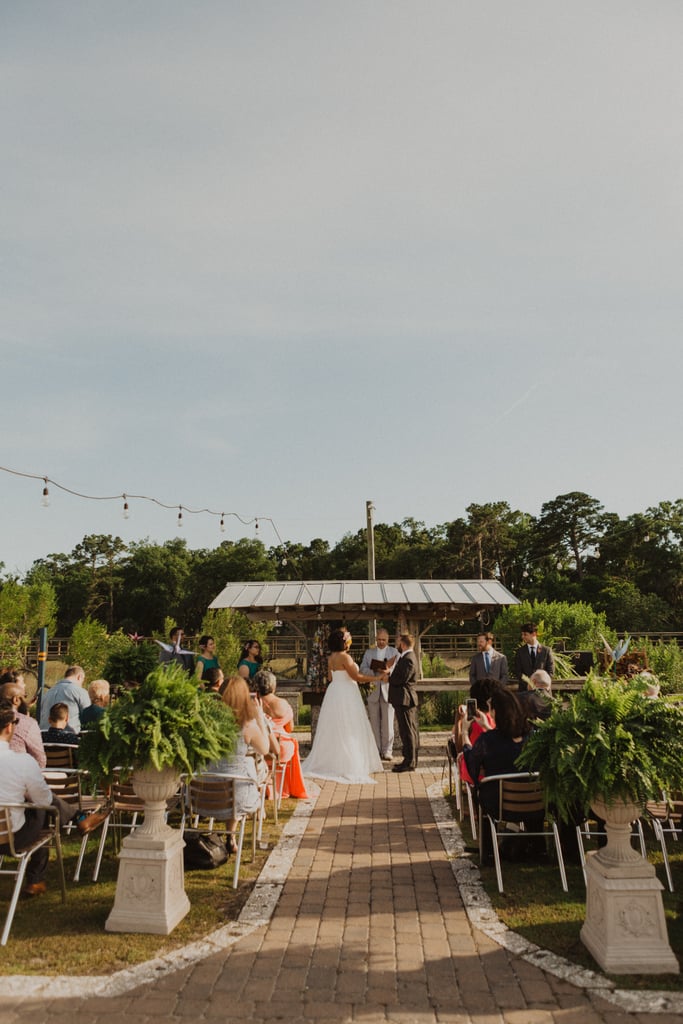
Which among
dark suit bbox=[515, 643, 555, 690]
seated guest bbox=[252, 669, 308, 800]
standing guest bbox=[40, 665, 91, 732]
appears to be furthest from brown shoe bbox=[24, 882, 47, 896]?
dark suit bbox=[515, 643, 555, 690]

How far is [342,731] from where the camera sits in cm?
984

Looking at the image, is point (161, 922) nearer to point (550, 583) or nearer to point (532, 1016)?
point (532, 1016)

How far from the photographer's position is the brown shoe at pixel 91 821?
5.93 meters

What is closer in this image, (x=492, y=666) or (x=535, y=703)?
(x=535, y=703)

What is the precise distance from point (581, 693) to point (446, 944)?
176 cm

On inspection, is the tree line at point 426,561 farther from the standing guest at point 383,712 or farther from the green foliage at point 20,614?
the standing guest at point 383,712

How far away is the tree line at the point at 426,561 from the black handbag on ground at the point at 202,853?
4448cm

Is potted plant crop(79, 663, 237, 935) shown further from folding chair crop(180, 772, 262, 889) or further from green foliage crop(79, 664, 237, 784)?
folding chair crop(180, 772, 262, 889)

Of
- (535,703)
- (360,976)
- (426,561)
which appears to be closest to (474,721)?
(535,703)

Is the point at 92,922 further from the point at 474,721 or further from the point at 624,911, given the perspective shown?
the point at 474,721

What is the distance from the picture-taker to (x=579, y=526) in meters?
56.1

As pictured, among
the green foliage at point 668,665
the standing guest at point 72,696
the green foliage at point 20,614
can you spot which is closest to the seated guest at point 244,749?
the standing guest at point 72,696

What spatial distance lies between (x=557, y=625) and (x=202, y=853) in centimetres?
→ 1408

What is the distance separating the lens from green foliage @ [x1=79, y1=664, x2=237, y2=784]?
4930 mm
